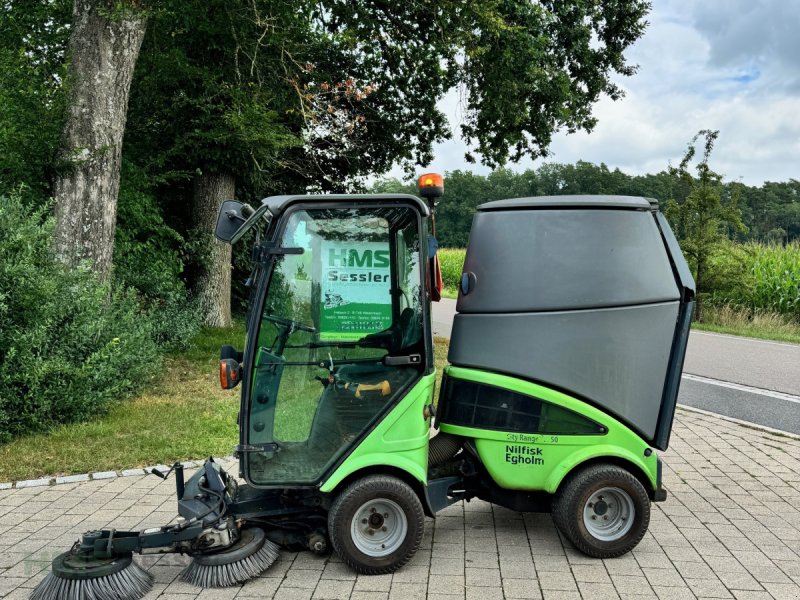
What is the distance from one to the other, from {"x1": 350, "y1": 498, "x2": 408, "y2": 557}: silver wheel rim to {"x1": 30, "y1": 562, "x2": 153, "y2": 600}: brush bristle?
111 centimetres

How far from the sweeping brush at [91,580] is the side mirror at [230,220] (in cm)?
174

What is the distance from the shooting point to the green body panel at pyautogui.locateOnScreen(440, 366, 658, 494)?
422cm

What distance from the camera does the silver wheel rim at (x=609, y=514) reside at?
4.27 metres

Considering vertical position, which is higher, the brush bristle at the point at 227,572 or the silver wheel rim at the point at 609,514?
the silver wheel rim at the point at 609,514

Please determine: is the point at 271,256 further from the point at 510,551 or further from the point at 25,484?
the point at 25,484

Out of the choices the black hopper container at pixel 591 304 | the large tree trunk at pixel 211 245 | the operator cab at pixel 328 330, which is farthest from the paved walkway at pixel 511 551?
the large tree trunk at pixel 211 245

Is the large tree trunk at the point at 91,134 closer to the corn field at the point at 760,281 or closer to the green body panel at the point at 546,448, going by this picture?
the green body panel at the point at 546,448

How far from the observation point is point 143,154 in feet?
38.6

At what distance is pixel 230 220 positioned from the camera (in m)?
3.94

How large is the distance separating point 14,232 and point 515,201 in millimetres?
5008

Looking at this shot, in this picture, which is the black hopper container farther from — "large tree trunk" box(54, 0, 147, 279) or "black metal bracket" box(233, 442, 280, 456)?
"large tree trunk" box(54, 0, 147, 279)

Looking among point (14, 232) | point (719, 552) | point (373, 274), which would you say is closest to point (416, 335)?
point (373, 274)

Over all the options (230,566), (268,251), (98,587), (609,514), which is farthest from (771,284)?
(98,587)

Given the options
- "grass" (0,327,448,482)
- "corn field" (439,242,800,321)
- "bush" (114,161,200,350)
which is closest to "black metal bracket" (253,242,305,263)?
"grass" (0,327,448,482)
